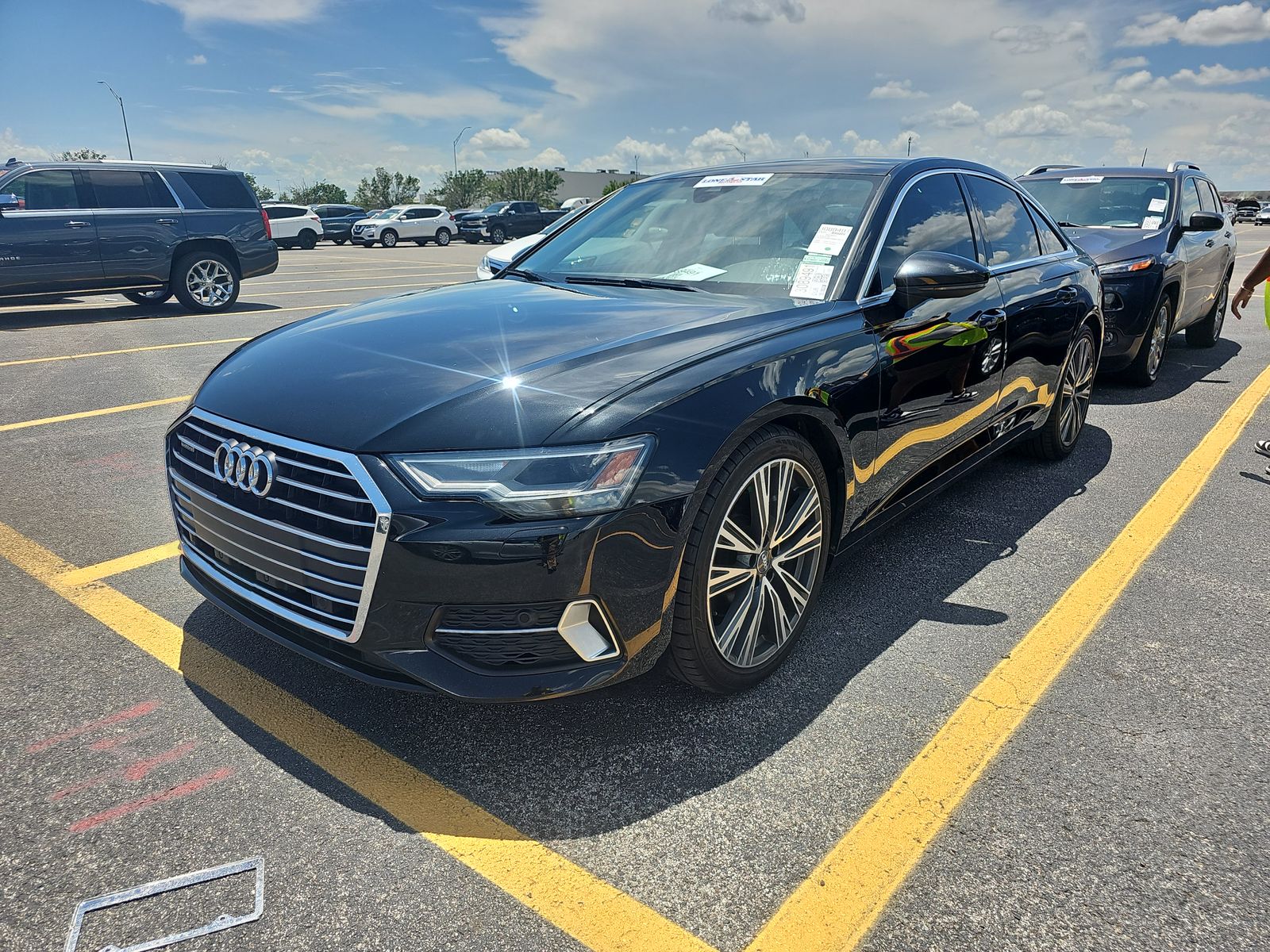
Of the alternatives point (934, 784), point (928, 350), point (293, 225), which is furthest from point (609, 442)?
point (293, 225)

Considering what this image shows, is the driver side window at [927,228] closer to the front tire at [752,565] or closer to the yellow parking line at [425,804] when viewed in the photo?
the front tire at [752,565]

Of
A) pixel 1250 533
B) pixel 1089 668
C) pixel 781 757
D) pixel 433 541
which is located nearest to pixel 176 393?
pixel 433 541

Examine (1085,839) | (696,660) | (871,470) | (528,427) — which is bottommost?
(1085,839)

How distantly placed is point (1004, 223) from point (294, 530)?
3.73m

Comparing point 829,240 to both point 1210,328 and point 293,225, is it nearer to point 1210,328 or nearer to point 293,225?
point 1210,328

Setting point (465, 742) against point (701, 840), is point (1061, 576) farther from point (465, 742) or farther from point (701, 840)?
point (465, 742)

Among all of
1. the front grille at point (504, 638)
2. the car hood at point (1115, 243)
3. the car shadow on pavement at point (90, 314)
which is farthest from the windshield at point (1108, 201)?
the car shadow on pavement at point (90, 314)

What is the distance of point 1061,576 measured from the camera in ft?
11.8

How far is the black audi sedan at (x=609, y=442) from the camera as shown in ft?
6.88

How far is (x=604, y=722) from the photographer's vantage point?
2.55m

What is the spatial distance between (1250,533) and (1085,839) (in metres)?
2.71

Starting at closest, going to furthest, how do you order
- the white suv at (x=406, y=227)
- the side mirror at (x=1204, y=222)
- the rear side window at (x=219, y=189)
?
the side mirror at (x=1204, y=222), the rear side window at (x=219, y=189), the white suv at (x=406, y=227)

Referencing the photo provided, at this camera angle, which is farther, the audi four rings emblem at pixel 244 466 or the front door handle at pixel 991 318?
the front door handle at pixel 991 318

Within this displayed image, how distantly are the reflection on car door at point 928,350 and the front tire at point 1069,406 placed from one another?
1.19m
